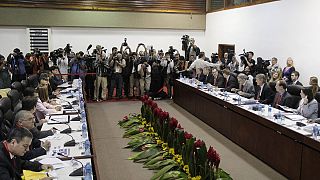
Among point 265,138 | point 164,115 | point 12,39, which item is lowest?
point 265,138

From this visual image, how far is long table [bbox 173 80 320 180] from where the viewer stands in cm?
441

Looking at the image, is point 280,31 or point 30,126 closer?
point 30,126

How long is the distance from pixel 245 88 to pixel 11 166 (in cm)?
574

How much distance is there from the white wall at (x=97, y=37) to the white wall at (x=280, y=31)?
2.23 meters

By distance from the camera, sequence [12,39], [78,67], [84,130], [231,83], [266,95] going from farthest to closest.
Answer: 1. [12,39]
2. [78,67]
3. [231,83]
4. [266,95]
5. [84,130]

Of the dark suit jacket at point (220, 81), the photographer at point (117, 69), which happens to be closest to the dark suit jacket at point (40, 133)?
the dark suit jacket at point (220, 81)

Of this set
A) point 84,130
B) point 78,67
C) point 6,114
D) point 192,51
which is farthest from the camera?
point 192,51

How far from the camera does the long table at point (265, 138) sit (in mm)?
4410

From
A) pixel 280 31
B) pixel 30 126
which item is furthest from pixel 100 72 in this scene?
pixel 30 126

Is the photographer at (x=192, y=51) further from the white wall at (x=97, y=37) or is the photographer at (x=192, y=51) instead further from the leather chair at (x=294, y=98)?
the leather chair at (x=294, y=98)

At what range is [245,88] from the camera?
306 inches

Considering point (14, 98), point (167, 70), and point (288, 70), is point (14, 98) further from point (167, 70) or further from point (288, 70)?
point (288, 70)

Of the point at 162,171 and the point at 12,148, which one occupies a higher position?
the point at 12,148

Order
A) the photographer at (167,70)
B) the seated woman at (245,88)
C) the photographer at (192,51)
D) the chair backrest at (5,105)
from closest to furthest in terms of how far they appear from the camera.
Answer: the chair backrest at (5,105) < the seated woman at (245,88) < the photographer at (167,70) < the photographer at (192,51)
